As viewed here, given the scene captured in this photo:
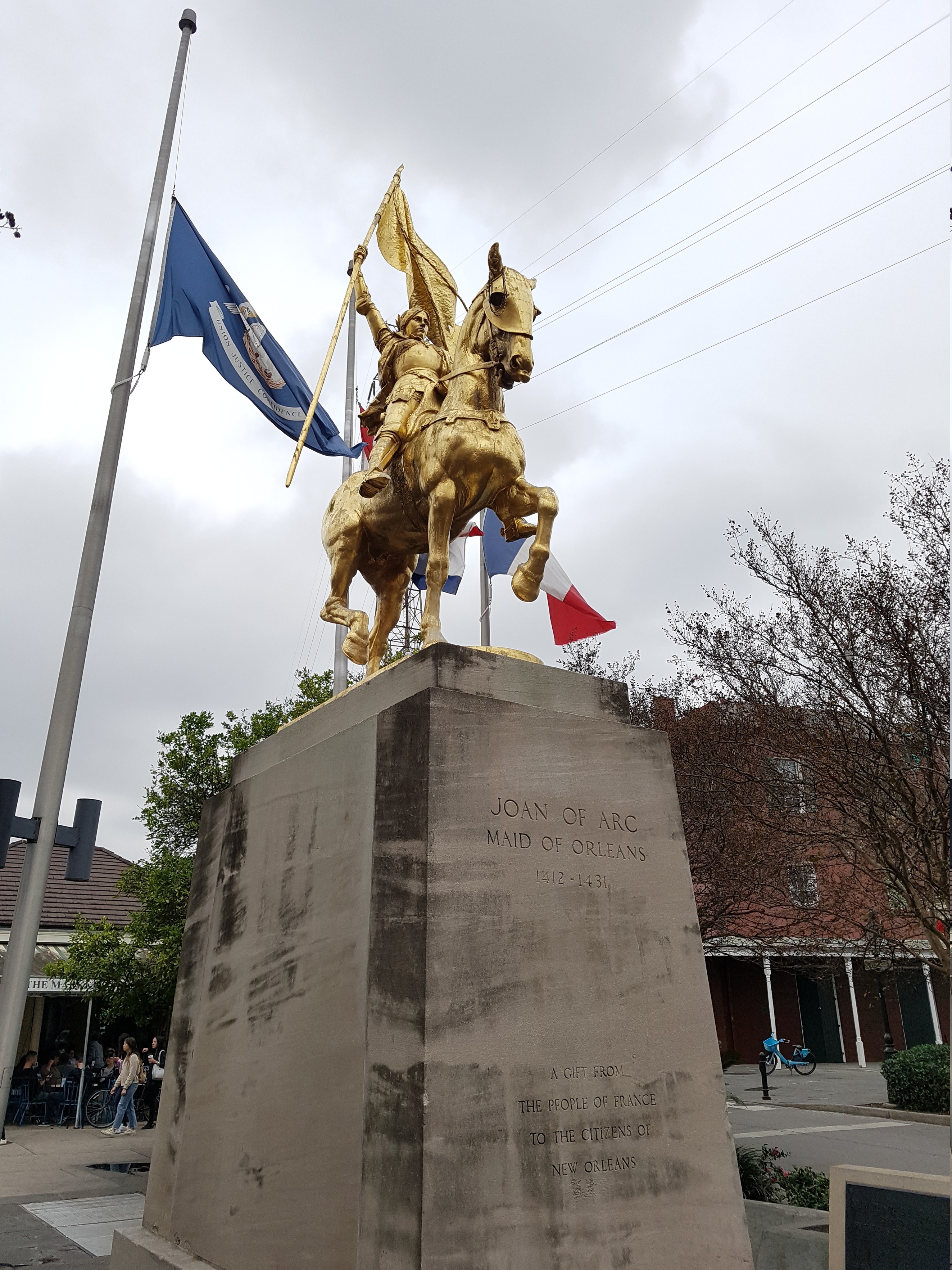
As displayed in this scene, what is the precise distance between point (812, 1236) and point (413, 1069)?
3.38 meters

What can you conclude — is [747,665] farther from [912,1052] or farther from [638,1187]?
[638,1187]

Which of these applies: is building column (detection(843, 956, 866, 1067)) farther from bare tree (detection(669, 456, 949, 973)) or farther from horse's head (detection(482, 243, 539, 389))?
horse's head (detection(482, 243, 539, 389))

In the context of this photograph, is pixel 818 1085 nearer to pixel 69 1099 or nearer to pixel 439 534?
pixel 69 1099

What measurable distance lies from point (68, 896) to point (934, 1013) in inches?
1158

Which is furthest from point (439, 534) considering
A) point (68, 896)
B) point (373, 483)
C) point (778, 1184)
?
point (68, 896)

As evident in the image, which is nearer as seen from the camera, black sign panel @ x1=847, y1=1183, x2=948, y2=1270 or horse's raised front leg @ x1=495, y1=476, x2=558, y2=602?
black sign panel @ x1=847, y1=1183, x2=948, y2=1270

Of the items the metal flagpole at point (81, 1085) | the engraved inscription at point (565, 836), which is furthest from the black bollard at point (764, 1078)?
the engraved inscription at point (565, 836)

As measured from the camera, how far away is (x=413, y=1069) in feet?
13.5

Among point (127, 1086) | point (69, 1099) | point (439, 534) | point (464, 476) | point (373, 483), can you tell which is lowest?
point (69, 1099)

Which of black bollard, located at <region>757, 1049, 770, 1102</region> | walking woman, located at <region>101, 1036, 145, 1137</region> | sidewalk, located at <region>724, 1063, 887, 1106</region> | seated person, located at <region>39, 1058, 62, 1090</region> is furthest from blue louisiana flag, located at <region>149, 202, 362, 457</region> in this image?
black bollard, located at <region>757, 1049, 770, 1102</region>

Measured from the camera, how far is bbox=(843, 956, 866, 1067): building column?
3131 cm

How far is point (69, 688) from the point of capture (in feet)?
33.7

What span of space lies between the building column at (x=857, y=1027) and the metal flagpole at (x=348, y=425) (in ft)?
73.7

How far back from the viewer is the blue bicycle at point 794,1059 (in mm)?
29641
